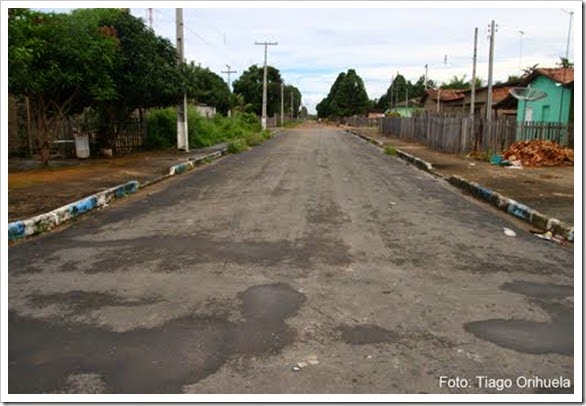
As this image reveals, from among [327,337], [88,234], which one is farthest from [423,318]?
[88,234]

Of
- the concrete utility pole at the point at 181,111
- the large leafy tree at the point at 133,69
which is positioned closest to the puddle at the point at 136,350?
the large leafy tree at the point at 133,69

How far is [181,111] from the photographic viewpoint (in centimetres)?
2238

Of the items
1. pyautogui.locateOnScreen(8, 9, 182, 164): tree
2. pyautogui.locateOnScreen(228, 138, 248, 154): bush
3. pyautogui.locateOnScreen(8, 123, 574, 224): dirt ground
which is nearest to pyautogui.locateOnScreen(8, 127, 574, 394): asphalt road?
pyautogui.locateOnScreen(8, 123, 574, 224): dirt ground

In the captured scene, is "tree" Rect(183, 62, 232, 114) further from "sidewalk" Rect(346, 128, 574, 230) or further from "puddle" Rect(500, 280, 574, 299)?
"puddle" Rect(500, 280, 574, 299)

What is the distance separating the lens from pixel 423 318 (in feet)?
14.5

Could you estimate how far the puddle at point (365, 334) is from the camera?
13.0 ft

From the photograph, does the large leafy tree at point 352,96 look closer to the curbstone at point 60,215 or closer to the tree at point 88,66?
the tree at point 88,66

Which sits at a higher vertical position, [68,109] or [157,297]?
[68,109]

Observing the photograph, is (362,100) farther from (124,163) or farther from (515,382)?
(515,382)

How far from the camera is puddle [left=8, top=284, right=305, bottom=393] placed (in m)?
3.37

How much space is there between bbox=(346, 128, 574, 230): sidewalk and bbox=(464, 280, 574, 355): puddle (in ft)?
12.1

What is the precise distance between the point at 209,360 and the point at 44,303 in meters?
1.97

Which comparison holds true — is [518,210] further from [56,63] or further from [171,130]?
[171,130]

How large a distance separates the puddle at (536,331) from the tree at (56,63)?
11849mm
